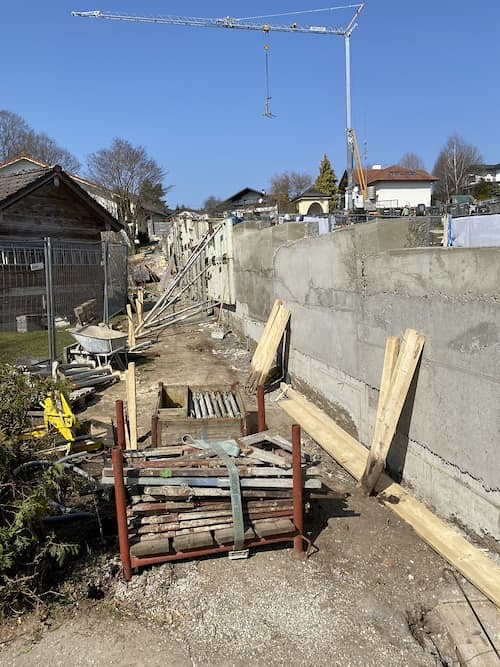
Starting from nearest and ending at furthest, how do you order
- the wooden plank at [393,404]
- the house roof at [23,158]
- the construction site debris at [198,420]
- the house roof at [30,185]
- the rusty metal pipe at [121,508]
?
1. the rusty metal pipe at [121,508]
2. the wooden plank at [393,404]
3. the construction site debris at [198,420]
4. the house roof at [30,185]
5. the house roof at [23,158]

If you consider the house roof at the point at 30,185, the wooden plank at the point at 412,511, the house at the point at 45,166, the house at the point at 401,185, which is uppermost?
the house at the point at 401,185

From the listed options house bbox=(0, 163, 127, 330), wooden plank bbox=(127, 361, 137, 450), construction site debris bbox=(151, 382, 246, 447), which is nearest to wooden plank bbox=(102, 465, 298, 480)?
construction site debris bbox=(151, 382, 246, 447)

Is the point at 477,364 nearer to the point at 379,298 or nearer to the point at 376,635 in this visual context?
the point at 379,298

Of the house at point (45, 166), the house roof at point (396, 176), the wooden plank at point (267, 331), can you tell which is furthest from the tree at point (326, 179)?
the wooden plank at point (267, 331)

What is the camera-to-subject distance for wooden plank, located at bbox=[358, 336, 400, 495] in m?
4.94

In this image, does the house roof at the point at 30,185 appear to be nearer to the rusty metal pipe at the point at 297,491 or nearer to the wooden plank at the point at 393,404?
the wooden plank at the point at 393,404

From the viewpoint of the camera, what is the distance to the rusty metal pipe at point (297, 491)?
12.0 feet

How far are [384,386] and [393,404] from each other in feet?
1.17

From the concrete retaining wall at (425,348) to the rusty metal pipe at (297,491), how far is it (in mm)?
1388

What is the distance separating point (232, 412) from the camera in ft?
19.3

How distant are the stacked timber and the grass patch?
6769 millimetres

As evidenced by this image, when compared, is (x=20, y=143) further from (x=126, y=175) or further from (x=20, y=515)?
(x=20, y=515)

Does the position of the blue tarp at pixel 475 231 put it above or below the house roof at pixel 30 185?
below

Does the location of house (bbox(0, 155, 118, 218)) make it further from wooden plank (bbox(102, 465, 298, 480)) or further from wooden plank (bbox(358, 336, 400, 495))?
wooden plank (bbox(102, 465, 298, 480))
